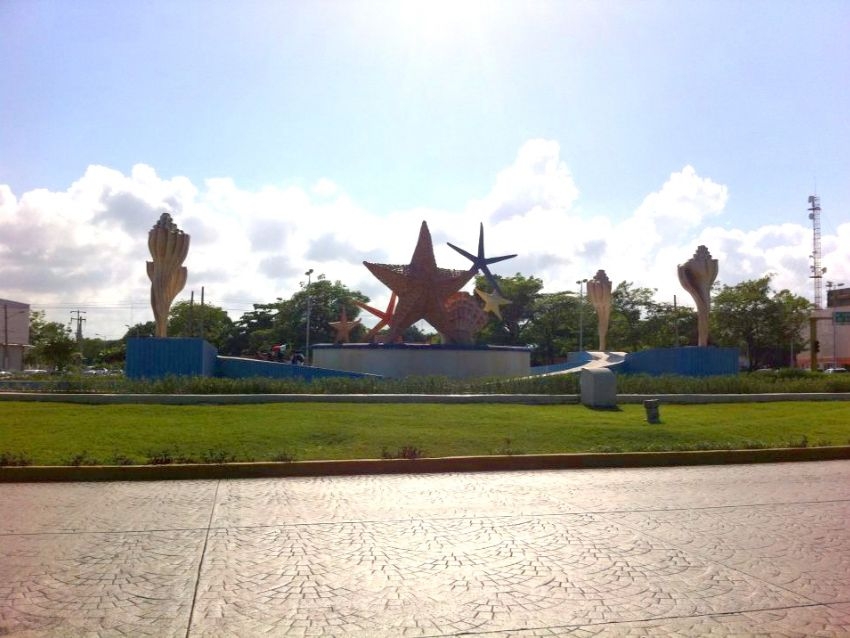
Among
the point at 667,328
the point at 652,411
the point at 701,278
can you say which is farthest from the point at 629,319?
the point at 652,411

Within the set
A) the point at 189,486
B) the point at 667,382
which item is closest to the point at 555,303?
the point at 667,382

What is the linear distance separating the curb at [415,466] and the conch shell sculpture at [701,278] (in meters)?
20.1

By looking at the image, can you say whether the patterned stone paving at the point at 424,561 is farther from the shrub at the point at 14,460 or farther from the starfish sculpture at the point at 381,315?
the starfish sculpture at the point at 381,315

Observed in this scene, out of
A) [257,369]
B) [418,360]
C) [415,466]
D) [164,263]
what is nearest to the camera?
[415,466]

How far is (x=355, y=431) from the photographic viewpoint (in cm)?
1382

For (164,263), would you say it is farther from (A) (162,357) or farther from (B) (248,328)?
(B) (248,328)

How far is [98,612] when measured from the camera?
4.88m

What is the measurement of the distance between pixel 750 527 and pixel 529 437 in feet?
21.9

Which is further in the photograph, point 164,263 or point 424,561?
point 164,263

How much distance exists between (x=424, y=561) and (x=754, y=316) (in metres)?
48.4

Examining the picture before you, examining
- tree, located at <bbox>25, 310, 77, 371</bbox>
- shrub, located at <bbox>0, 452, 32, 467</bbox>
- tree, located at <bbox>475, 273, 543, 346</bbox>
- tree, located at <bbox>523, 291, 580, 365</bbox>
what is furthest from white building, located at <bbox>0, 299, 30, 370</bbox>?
shrub, located at <bbox>0, 452, 32, 467</bbox>

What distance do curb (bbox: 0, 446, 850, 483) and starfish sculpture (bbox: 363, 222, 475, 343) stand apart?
21.3m

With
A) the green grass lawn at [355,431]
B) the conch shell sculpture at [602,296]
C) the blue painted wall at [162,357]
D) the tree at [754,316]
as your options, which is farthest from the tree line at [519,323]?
the green grass lawn at [355,431]

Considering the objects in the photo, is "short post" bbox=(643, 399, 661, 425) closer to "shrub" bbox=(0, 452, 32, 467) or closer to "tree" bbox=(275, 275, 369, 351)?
"shrub" bbox=(0, 452, 32, 467)
